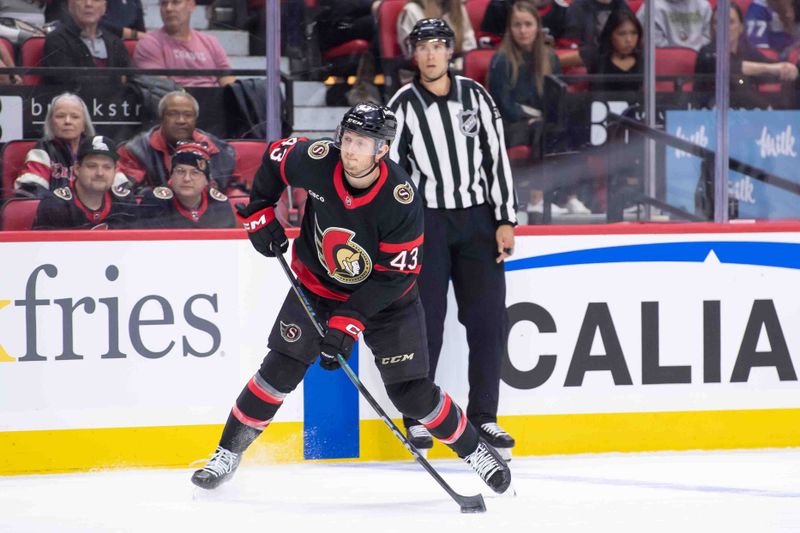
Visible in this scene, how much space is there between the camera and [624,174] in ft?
13.4

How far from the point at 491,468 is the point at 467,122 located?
1093mm

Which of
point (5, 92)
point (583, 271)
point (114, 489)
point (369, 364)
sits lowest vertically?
point (114, 489)

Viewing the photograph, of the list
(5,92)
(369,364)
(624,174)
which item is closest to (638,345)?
(624,174)

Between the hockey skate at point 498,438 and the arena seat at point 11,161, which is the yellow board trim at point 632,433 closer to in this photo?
the hockey skate at point 498,438

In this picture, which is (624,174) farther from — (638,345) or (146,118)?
(146,118)

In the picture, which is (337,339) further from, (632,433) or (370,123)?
(632,433)

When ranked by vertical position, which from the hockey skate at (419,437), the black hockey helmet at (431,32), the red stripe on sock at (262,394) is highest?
the black hockey helmet at (431,32)

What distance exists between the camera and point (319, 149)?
3.16 meters

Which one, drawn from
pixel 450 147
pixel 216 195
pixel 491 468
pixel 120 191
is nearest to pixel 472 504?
pixel 491 468

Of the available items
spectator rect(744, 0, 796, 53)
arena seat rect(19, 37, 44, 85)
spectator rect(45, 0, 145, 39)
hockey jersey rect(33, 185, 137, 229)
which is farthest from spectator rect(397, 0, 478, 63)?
arena seat rect(19, 37, 44, 85)

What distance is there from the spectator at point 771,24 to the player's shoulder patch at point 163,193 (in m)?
2.04

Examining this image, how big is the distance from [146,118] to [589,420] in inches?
68.1

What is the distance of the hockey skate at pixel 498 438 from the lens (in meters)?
3.68

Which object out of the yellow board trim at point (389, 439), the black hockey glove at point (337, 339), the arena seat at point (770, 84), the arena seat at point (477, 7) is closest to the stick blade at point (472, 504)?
the black hockey glove at point (337, 339)
